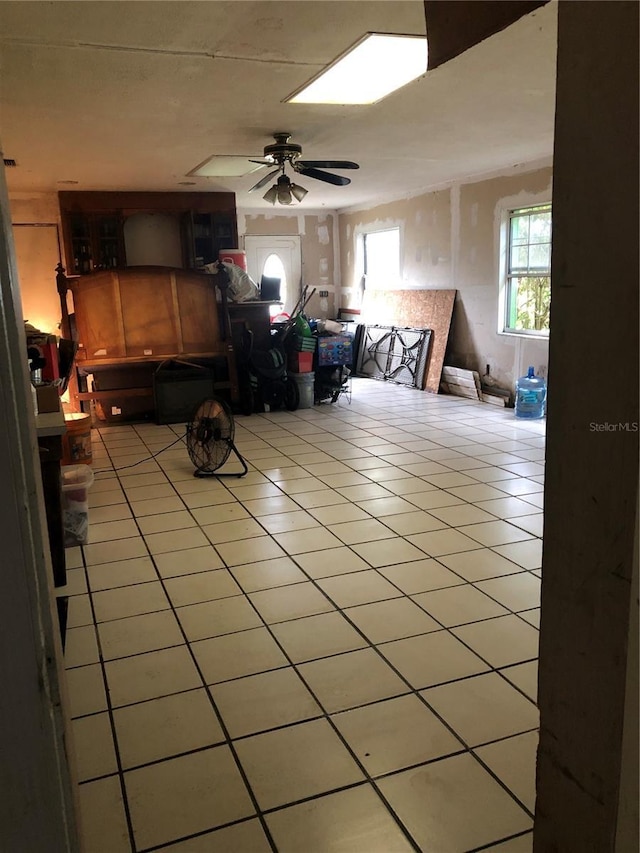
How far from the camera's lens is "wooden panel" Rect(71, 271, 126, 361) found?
6.61m

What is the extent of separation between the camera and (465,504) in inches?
157

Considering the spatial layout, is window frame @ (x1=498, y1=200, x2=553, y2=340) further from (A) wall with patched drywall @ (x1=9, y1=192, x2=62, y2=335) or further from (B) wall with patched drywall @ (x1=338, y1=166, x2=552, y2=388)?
(A) wall with patched drywall @ (x1=9, y1=192, x2=62, y2=335)

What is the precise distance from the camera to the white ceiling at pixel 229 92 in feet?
8.87

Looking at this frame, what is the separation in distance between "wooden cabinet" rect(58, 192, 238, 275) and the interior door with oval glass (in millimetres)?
2029

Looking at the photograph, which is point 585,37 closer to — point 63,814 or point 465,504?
point 63,814

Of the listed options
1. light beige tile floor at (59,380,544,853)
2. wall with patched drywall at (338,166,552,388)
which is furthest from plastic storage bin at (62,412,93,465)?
wall with patched drywall at (338,166,552,388)

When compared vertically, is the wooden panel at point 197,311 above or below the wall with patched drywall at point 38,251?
below

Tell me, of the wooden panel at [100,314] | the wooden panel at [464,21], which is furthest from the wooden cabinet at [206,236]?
the wooden panel at [464,21]

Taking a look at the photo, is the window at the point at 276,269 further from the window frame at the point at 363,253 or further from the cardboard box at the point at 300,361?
the cardboard box at the point at 300,361

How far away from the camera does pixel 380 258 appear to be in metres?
9.41

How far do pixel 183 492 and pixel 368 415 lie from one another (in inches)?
108

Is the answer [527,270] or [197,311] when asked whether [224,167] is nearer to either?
[197,311]

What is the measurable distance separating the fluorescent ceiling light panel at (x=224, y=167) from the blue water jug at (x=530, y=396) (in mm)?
3222

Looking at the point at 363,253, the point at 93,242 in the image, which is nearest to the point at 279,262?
the point at 363,253
